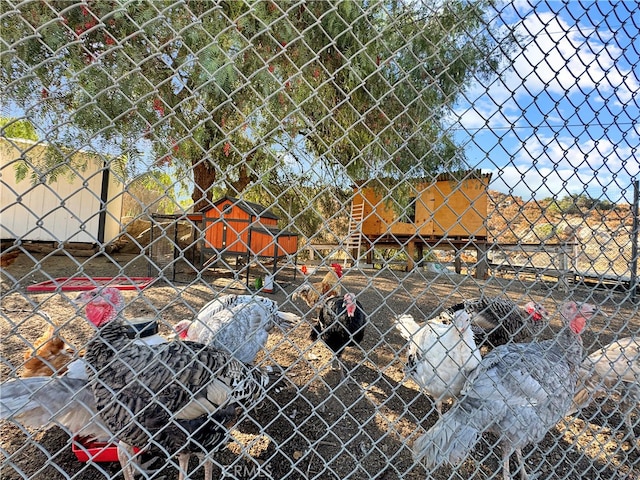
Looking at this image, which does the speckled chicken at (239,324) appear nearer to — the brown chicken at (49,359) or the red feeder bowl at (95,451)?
the brown chicken at (49,359)

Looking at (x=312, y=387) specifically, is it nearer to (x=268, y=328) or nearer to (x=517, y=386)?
(x=268, y=328)

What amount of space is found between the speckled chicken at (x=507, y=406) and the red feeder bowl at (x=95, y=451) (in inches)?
72.7

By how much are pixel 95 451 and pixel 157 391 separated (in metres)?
0.66

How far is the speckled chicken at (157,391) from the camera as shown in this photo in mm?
1893

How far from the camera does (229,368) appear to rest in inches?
89.4

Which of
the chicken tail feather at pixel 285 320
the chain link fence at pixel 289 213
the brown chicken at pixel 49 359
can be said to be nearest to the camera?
the chain link fence at pixel 289 213

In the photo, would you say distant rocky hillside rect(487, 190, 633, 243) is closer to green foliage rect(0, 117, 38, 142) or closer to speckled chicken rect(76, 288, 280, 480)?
speckled chicken rect(76, 288, 280, 480)

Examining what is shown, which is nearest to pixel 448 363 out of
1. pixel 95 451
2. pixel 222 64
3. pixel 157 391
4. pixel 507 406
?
pixel 507 406

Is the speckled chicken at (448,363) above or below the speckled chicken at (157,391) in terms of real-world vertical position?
above

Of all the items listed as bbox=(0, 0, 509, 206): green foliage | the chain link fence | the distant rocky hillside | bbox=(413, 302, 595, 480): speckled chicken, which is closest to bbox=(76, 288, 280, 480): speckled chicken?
the chain link fence

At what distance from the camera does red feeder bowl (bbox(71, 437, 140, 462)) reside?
6.75ft

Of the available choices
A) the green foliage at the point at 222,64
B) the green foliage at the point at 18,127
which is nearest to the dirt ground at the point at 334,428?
the green foliage at the point at 222,64

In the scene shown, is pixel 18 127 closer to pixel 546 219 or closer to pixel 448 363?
pixel 448 363

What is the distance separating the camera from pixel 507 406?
219 centimetres
